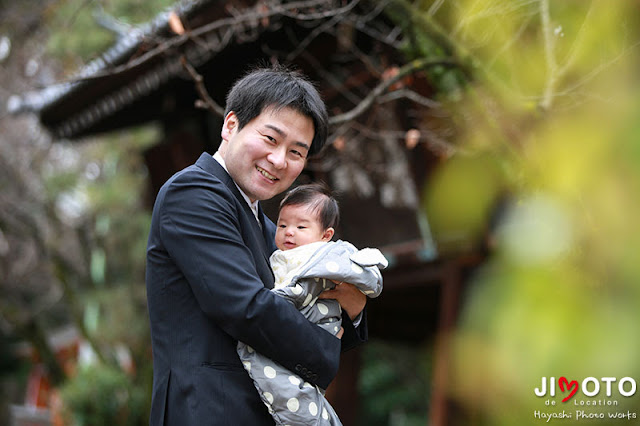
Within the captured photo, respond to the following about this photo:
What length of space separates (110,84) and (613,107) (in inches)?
195

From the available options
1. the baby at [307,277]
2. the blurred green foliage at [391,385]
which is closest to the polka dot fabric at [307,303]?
the baby at [307,277]

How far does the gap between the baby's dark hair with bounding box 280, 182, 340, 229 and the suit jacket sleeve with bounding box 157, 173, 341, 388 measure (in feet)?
1.31

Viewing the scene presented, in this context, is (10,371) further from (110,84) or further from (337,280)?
(337,280)

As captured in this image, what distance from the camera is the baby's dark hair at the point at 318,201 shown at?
85.0 inches

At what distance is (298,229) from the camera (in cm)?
215

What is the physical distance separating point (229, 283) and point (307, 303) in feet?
0.92

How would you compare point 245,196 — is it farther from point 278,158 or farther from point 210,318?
point 210,318

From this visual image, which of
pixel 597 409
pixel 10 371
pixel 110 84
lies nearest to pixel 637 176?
pixel 597 409

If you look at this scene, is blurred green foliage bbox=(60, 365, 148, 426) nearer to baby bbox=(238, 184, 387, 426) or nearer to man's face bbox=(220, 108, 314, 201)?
baby bbox=(238, 184, 387, 426)

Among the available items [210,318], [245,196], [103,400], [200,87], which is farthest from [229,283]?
[103,400]

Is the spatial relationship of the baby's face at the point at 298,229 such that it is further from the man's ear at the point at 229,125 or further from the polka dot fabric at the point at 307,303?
the man's ear at the point at 229,125

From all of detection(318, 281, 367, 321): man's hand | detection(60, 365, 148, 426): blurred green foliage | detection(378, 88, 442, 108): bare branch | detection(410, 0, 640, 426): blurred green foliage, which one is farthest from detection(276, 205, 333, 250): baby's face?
detection(60, 365, 148, 426): blurred green foliage

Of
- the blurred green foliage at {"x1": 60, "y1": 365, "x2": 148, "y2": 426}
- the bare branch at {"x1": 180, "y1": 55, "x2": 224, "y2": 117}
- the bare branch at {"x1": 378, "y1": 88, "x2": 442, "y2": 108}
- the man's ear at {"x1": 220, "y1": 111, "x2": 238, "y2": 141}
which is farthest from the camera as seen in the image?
the blurred green foliage at {"x1": 60, "y1": 365, "x2": 148, "y2": 426}

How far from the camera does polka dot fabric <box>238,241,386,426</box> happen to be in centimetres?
171
